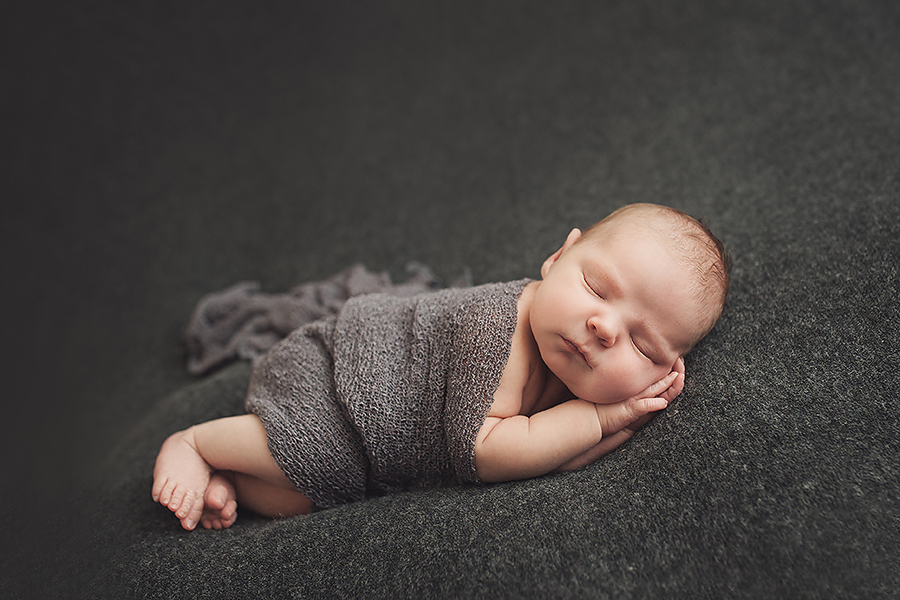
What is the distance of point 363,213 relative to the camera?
1.65m

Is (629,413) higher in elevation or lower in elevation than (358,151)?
lower

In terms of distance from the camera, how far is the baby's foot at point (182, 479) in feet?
2.95

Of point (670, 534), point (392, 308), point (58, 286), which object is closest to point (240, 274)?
point (58, 286)

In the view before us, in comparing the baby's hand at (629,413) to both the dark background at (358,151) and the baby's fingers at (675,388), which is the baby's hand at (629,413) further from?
the dark background at (358,151)

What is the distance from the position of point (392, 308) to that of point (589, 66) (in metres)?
1.10

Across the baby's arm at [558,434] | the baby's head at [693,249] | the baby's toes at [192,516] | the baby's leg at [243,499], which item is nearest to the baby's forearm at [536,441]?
the baby's arm at [558,434]

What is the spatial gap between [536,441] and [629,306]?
0.24m

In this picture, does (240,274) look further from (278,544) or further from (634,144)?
(634,144)

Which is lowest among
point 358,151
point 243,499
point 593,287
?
point 243,499

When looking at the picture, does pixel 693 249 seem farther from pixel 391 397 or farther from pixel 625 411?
pixel 391 397

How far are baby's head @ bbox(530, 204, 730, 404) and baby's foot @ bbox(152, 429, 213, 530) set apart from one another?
0.58 m

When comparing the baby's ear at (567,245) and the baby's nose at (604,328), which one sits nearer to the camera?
the baby's nose at (604,328)

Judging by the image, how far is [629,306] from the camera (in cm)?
84

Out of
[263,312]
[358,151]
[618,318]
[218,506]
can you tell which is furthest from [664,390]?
[358,151]
